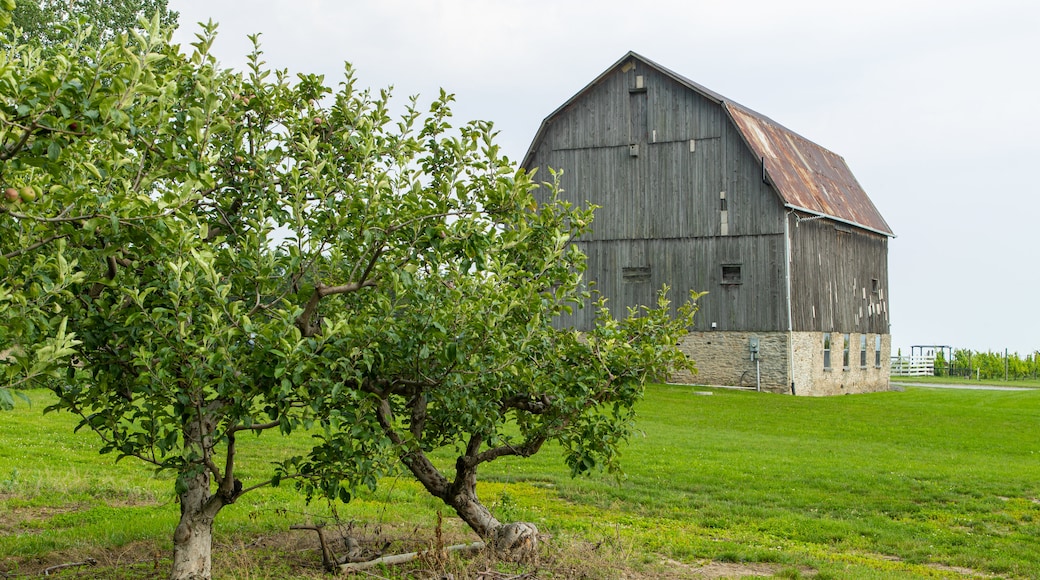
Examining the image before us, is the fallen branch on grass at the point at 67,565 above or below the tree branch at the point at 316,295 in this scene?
below

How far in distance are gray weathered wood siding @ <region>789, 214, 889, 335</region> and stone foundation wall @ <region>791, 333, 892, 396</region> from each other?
1.65 ft

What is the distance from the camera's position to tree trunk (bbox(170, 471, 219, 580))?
7980mm

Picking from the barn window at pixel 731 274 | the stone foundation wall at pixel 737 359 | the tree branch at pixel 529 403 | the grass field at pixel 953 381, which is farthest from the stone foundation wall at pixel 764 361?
the tree branch at pixel 529 403

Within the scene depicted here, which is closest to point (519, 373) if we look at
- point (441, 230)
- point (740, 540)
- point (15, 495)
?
point (441, 230)

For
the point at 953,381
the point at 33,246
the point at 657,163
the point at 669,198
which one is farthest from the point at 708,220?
the point at 953,381

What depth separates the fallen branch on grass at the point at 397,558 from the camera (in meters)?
8.80

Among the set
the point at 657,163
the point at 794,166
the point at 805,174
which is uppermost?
the point at 794,166

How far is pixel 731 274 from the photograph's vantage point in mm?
36156

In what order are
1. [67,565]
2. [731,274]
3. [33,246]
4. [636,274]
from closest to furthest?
[33,246] → [67,565] → [731,274] → [636,274]

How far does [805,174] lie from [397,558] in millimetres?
34090

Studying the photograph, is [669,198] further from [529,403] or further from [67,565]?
[67,565]

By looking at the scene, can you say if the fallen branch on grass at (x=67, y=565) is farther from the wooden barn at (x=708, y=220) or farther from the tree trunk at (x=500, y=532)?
the wooden barn at (x=708, y=220)

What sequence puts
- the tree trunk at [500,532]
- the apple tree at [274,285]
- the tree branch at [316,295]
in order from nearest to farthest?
the apple tree at [274,285]
the tree branch at [316,295]
the tree trunk at [500,532]

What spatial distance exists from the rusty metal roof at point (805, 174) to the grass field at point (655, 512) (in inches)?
573
